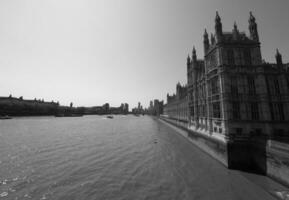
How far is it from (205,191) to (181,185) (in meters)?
2.86

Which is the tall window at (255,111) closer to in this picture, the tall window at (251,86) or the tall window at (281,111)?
the tall window at (251,86)

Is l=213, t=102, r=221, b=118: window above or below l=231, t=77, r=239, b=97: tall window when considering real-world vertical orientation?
below

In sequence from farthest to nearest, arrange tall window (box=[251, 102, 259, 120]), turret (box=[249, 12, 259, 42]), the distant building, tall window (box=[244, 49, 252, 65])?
the distant building → turret (box=[249, 12, 259, 42]) → tall window (box=[244, 49, 252, 65]) → tall window (box=[251, 102, 259, 120])

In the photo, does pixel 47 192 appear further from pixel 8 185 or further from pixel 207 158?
pixel 207 158

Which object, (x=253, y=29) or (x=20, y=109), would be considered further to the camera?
(x=20, y=109)

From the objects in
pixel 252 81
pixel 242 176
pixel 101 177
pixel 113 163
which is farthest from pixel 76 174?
pixel 252 81

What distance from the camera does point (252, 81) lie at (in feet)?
83.7

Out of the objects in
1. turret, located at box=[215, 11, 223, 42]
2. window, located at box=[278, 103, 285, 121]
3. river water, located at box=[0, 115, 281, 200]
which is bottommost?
river water, located at box=[0, 115, 281, 200]

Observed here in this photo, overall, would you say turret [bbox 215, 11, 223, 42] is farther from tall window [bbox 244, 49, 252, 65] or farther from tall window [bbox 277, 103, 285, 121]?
tall window [bbox 277, 103, 285, 121]

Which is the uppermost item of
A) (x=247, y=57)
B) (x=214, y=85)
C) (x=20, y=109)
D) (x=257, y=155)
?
(x=247, y=57)

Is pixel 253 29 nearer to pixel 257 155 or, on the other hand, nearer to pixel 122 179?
pixel 257 155

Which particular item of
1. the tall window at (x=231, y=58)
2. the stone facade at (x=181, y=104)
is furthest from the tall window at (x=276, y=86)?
the stone facade at (x=181, y=104)

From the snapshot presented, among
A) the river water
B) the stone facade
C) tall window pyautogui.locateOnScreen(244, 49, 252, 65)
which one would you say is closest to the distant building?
the river water

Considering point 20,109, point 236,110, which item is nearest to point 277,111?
point 236,110
